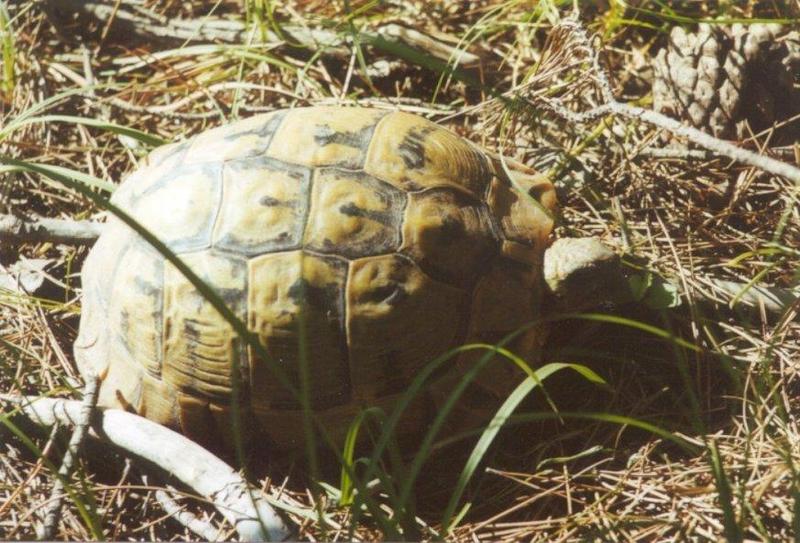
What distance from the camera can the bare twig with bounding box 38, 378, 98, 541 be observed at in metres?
1.99

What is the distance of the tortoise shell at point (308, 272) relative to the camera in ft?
6.81

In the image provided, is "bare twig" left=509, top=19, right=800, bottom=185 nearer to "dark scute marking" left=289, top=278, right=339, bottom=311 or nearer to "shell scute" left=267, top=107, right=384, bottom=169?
"shell scute" left=267, top=107, right=384, bottom=169

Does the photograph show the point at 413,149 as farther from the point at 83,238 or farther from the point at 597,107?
the point at 83,238

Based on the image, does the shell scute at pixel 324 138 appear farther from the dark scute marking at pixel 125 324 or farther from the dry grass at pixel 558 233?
the dark scute marking at pixel 125 324


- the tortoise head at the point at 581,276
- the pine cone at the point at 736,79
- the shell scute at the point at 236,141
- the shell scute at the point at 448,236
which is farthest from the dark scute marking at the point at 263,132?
the pine cone at the point at 736,79

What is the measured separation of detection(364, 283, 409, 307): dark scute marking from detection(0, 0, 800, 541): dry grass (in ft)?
1.61

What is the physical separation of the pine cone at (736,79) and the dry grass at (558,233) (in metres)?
0.10

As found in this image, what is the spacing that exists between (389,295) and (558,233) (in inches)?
32.7

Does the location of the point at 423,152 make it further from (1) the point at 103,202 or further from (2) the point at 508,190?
(1) the point at 103,202

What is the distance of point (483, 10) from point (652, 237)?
1.20 m

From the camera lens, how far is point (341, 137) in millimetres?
2244

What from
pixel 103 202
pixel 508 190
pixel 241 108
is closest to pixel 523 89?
pixel 508 190

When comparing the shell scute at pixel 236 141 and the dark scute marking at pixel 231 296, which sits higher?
the shell scute at pixel 236 141

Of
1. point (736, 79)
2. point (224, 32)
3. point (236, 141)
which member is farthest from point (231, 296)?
point (736, 79)
